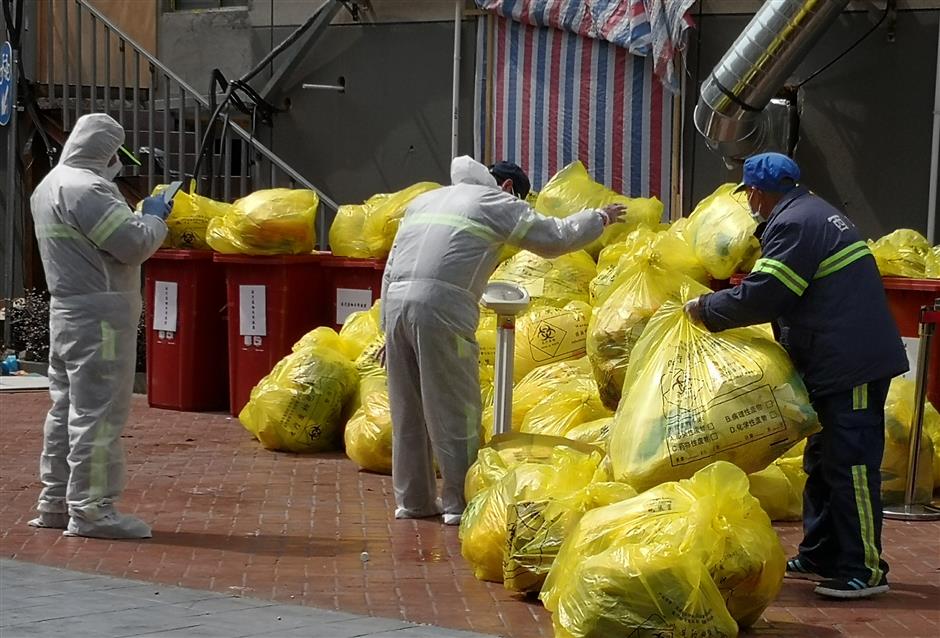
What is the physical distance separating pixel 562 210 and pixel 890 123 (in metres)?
2.84

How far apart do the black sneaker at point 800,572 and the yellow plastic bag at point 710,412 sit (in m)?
0.55

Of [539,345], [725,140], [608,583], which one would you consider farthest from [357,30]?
[608,583]

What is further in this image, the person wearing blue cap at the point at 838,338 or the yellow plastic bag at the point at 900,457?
the yellow plastic bag at the point at 900,457

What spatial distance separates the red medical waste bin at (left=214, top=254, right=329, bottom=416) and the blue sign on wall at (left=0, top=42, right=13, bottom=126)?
5.32 metres

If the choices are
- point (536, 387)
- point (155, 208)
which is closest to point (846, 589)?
point (536, 387)

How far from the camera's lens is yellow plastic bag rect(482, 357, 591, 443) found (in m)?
8.27

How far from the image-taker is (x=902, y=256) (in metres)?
8.54

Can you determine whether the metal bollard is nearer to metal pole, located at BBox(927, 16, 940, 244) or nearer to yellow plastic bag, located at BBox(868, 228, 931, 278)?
yellow plastic bag, located at BBox(868, 228, 931, 278)

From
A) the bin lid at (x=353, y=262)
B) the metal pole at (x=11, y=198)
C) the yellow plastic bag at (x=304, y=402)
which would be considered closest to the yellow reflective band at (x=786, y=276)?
the yellow plastic bag at (x=304, y=402)

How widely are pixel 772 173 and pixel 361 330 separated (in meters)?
4.32

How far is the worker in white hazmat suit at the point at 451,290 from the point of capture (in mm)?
7031

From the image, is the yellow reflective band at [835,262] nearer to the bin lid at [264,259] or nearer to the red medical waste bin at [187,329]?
the bin lid at [264,259]

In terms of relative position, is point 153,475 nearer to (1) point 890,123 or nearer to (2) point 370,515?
(2) point 370,515

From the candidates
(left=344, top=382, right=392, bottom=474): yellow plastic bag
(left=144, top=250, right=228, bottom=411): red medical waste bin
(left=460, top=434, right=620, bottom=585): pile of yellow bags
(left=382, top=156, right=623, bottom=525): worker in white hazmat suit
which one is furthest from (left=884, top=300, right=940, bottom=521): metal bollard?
(left=144, top=250, right=228, bottom=411): red medical waste bin
